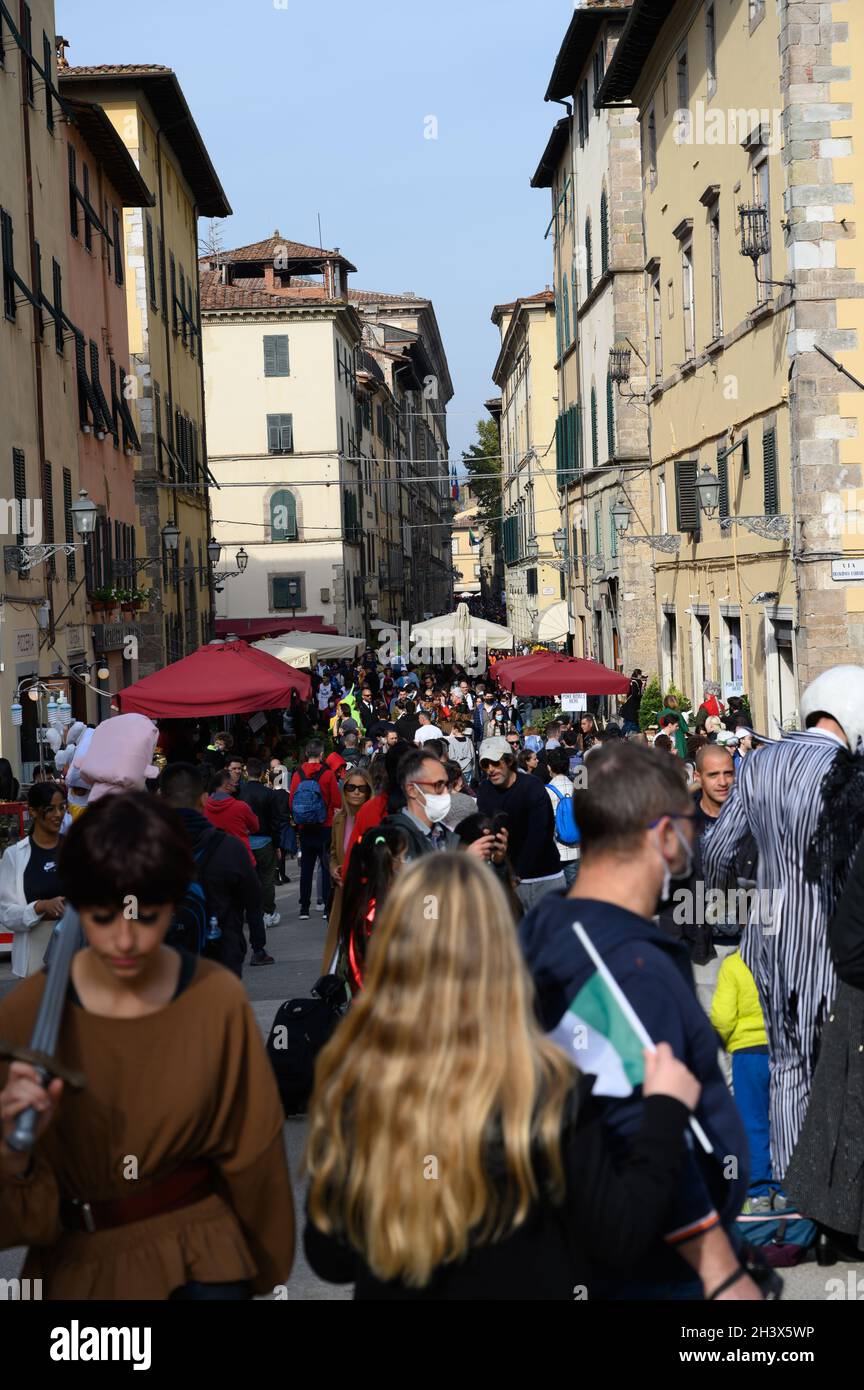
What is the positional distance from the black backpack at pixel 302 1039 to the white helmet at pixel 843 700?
3.09 m

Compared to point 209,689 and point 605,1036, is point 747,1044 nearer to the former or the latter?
point 605,1036

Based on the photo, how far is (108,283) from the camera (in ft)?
102

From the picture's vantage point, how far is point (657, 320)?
100 feet

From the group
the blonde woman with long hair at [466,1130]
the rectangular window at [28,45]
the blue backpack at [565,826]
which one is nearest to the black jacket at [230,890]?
the blue backpack at [565,826]

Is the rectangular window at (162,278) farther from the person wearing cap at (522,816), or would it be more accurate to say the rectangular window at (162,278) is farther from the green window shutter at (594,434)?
the person wearing cap at (522,816)

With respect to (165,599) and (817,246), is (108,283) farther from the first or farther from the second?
(817,246)

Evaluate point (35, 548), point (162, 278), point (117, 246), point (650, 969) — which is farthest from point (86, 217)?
point (650, 969)

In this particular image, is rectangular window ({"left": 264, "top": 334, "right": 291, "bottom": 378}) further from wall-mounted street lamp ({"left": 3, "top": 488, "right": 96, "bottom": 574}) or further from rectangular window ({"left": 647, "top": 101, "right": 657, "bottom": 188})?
wall-mounted street lamp ({"left": 3, "top": 488, "right": 96, "bottom": 574})

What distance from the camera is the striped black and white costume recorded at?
5.63 m

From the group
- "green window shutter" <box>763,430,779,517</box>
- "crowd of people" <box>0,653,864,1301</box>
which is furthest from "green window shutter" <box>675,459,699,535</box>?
"crowd of people" <box>0,653,864,1301</box>

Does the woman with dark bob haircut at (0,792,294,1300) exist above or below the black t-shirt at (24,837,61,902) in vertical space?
above

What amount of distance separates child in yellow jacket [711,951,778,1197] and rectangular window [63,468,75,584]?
20614mm
